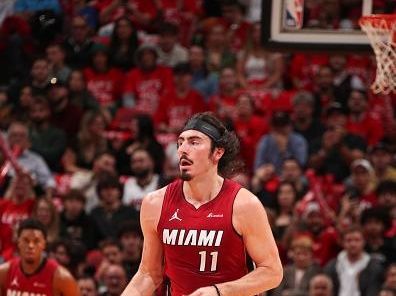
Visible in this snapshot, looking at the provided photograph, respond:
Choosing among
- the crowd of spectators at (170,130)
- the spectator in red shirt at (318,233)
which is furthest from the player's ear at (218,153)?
the spectator in red shirt at (318,233)

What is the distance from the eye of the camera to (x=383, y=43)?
27.2 feet

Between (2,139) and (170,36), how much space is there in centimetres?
308

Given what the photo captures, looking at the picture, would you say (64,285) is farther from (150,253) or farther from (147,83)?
(147,83)

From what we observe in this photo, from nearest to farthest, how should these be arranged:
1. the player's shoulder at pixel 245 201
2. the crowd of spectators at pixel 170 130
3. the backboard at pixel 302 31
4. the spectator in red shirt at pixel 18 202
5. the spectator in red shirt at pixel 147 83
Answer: the player's shoulder at pixel 245 201 → the backboard at pixel 302 31 → the crowd of spectators at pixel 170 130 → the spectator in red shirt at pixel 18 202 → the spectator in red shirt at pixel 147 83

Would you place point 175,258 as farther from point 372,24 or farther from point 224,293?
point 372,24

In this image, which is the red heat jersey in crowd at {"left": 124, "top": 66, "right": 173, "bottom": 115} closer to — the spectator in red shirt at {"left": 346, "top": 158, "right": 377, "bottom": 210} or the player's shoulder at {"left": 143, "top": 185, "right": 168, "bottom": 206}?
the spectator in red shirt at {"left": 346, "top": 158, "right": 377, "bottom": 210}

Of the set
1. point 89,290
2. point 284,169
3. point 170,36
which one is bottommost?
point 89,290

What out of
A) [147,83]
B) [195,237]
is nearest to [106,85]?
[147,83]

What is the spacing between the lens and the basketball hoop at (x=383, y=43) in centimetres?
823

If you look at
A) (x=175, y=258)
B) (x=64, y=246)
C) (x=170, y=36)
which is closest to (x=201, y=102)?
(x=170, y=36)

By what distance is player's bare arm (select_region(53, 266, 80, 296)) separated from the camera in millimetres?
8844

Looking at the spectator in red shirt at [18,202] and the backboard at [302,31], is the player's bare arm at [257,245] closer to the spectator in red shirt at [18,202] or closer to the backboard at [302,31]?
the backboard at [302,31]

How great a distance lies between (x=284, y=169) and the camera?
12281 mm

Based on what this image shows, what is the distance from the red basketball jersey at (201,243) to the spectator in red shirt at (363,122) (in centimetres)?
673
